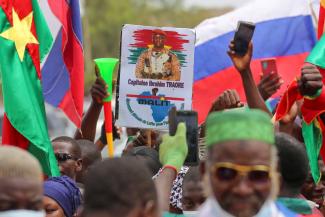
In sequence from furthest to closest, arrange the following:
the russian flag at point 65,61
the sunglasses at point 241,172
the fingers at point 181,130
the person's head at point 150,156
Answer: the russian flag at point 65,61 → the person's head at point 150,156 → the fingers at point 181,130 → the sunglasses at point 241,172

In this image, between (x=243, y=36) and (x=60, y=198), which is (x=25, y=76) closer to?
(x=60, y=198)

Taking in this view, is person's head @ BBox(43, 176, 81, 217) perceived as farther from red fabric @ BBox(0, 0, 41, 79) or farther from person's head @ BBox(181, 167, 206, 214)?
red fabric @ BBox(0, 0, 41, 79)

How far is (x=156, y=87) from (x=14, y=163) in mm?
2788

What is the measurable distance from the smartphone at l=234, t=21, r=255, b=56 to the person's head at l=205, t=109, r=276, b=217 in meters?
2.01

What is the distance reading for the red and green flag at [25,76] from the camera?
21.5 ft

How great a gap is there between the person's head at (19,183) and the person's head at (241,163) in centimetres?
70

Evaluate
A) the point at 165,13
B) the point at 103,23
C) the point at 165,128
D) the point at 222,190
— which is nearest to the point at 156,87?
the point at 165,128

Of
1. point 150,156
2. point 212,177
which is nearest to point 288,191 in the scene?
point 212,177

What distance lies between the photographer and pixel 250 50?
6191 millimetres

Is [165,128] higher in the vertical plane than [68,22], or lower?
lower

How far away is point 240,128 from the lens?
159 inches

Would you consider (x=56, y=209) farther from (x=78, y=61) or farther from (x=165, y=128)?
(x=78, y=61)

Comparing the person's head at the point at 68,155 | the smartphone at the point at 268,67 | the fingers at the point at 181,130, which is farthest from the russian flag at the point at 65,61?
the fingers at the point at 181,130

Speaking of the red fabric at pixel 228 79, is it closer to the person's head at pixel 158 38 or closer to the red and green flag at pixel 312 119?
the person's head at pixel 158 38
